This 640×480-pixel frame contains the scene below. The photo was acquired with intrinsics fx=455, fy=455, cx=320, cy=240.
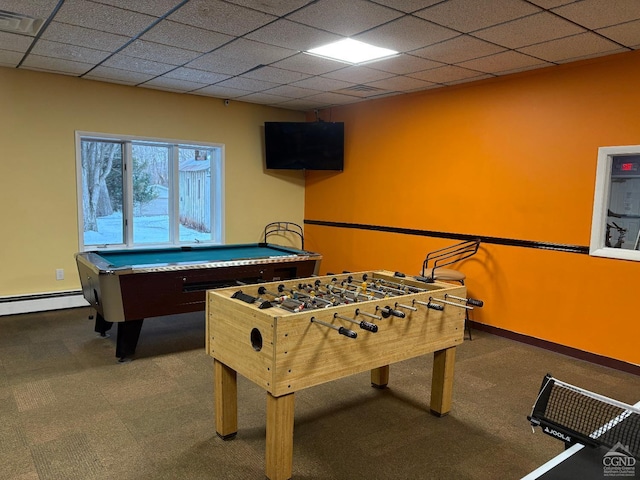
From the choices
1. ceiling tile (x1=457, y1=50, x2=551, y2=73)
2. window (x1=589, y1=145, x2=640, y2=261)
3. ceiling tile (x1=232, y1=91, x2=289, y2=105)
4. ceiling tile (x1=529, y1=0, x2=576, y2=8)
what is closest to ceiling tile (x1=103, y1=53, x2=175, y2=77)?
ceiling tile (x1=232, y1=91, x2=289, y2=105)

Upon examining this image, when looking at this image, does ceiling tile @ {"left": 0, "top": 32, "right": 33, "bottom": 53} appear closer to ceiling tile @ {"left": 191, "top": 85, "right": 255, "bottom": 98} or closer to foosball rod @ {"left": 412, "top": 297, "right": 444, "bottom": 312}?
ceiling tile @ {"left": 191, "top": 85, "right": 255, "bottom": 98}

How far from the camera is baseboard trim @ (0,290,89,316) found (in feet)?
15.4

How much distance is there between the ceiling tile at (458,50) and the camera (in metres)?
3.34

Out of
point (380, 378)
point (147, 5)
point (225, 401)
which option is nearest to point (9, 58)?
point (147, 5)

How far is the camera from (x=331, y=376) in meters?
2.25

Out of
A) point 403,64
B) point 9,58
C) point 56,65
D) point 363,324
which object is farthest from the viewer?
point 56,65

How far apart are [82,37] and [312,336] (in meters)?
2.98

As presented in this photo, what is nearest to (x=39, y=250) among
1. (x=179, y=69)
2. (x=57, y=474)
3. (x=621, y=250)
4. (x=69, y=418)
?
(x=179, y=69)

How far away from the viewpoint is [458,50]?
11.6 feet

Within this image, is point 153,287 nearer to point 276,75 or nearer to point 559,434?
point 276,75

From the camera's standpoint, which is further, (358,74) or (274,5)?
(358,74)

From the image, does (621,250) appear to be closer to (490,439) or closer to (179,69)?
(490,439)

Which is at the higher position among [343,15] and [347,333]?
[343,15]

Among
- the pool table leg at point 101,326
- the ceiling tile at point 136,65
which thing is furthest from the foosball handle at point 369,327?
the ceiling tile at point 136,65
